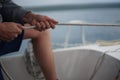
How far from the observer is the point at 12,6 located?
93 cm

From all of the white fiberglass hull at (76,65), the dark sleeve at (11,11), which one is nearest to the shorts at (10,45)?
the dark sleeve at (11,11)

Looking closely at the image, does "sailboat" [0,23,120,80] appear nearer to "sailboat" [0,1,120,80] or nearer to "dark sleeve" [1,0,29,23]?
"sailboat" [0,1,120,80]

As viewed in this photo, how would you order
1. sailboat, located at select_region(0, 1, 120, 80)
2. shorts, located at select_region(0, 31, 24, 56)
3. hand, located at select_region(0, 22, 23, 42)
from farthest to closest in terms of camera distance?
sailboat, located at select_region(0, 1, 120, 80) < shorts, located at select_region(0, 31, 24, 56) < hand, located at select_region(0, 22, 23, 42)

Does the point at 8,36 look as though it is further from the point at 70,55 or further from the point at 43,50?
the point at 70,55

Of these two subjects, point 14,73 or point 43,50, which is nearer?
point 43,50

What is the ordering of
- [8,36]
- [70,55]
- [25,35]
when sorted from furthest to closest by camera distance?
1. [70,55]
2. [25,35]
3. [8,36]

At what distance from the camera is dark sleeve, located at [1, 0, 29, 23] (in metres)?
0.91

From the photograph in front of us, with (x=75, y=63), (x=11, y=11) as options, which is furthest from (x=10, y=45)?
(x=75, y=63)

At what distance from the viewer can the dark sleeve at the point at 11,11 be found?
35.7 inches

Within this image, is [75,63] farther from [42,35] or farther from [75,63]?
[42,35]

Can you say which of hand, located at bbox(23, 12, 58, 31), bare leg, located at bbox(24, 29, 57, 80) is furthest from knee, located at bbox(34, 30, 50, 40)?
hand, located at bbox(23, 12, 58, 31)

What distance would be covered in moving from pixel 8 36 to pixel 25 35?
0.21 meters

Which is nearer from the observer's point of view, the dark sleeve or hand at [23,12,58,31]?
hand at [23,12,58,31]

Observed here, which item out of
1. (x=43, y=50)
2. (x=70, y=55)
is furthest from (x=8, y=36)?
(x=70, y=55)
